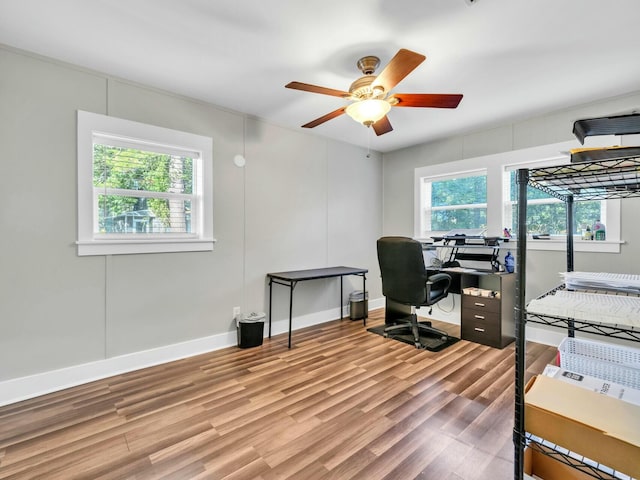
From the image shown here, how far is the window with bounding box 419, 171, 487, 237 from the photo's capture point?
398cm

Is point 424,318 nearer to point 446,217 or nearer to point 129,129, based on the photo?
point 446,217

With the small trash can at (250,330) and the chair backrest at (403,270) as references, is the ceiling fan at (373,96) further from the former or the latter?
the small trash can at (250,330)

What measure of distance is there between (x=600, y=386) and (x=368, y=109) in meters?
2.02

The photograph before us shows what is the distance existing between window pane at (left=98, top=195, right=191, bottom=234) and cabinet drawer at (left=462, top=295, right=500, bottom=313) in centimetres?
311

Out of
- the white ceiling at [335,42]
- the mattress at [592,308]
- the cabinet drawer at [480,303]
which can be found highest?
the white ceiling at [335,42]

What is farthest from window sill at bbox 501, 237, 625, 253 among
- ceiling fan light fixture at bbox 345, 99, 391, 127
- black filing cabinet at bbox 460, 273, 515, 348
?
ceiling fan light fixture at bbox 345, 99, 391, 127

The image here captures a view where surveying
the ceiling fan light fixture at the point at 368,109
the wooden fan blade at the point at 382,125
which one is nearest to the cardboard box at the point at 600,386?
the ceiling fan light fixture at the point at 368,109

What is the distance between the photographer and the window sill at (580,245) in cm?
295

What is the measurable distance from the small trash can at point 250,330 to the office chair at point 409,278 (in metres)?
1.43

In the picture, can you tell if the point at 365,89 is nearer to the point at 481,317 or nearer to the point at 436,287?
the point at 436,287

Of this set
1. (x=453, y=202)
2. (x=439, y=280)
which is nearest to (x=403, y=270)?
(x=439, y=280)

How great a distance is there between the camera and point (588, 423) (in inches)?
40.5

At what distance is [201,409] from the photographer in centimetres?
211

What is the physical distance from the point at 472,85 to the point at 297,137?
200 centimetres
